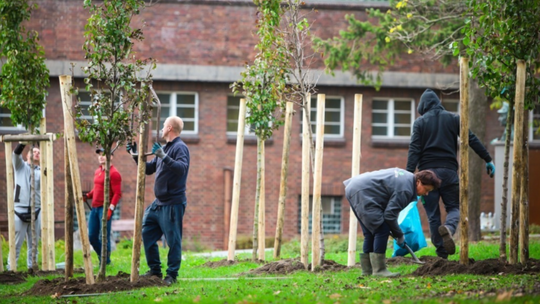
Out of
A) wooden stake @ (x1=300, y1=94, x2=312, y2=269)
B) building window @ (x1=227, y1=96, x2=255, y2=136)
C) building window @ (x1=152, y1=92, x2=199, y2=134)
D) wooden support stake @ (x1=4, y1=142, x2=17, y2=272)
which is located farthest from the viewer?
building window @ (x1=227, y1=96, x2=255, y2=136)

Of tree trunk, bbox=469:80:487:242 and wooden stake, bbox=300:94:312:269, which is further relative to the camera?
tree trunk, bbox=469:80:487:242

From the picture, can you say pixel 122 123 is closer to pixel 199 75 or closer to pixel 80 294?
pixel 80 294

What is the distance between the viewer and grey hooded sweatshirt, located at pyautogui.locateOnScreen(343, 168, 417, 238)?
9.70 meters

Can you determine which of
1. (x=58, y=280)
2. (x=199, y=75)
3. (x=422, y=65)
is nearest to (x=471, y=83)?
(x=422, y=65)

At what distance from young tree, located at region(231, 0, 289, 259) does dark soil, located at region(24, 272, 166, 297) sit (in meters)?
3.95

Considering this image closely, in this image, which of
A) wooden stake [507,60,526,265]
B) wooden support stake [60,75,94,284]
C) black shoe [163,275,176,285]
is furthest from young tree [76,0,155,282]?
wooden stake [507,60,526,265]

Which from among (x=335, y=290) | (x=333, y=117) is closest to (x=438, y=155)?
(x=335, y=290)

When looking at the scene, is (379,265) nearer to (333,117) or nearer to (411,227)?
(411,227)

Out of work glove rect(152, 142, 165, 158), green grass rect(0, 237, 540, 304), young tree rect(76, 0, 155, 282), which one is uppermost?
young tree rect(76, 0, 155, 282)

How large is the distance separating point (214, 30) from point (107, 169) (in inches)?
565

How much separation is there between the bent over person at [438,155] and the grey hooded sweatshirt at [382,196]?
4.10ft

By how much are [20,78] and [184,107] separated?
36.2 feet

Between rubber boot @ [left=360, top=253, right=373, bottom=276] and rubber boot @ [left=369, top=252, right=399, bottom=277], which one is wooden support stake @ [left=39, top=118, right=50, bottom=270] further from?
rubber boot @ [left=369, top=252, right=399, bottom=277]

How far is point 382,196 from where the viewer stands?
9867 mm
